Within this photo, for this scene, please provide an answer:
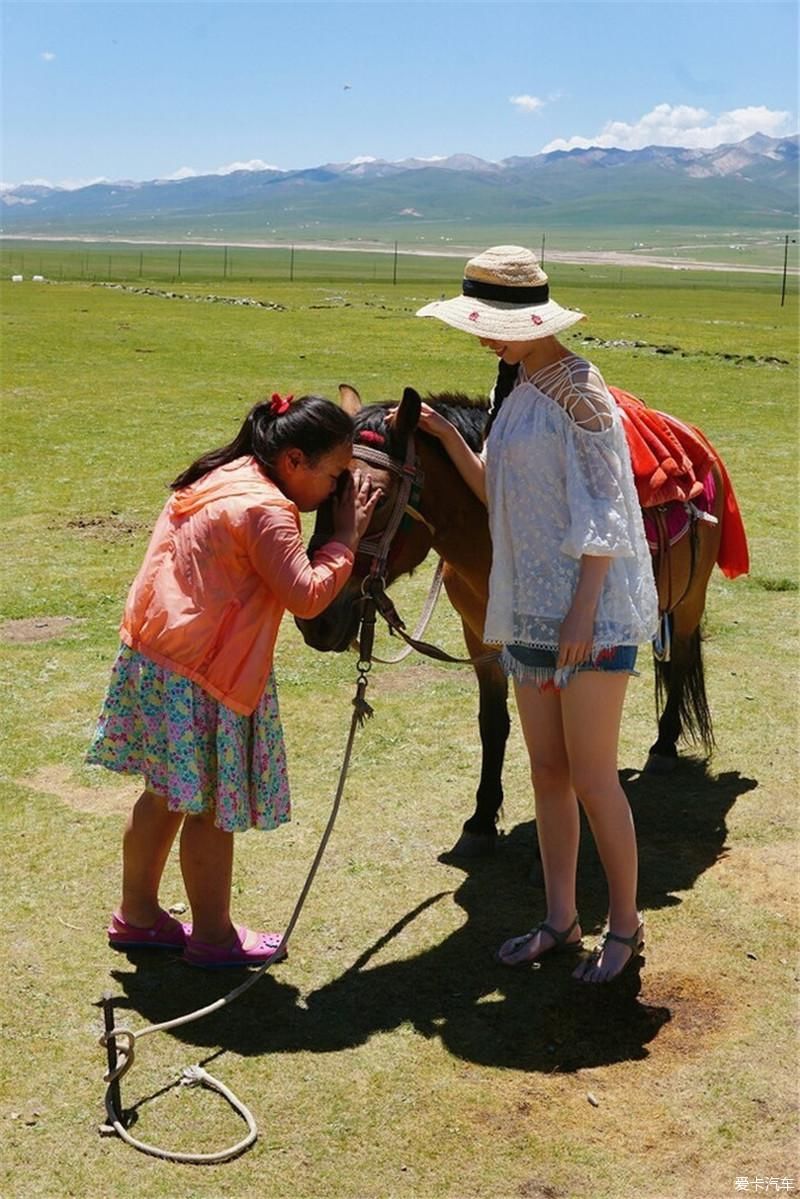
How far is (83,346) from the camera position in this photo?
24.5 meters

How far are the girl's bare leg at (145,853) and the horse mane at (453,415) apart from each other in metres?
1.39

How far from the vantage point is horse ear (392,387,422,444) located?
13.1 feet

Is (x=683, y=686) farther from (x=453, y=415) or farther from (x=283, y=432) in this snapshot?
(x=283, y=432)

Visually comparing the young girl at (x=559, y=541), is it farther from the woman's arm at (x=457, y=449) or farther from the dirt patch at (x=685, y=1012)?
the dirt patch at (x=685, y=1012)

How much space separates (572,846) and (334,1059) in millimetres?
1057

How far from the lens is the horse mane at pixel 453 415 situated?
13.6ft

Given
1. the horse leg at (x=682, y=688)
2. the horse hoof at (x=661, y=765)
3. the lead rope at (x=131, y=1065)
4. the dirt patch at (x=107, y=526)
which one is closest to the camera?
the lead rope at (x=131, y=1065)

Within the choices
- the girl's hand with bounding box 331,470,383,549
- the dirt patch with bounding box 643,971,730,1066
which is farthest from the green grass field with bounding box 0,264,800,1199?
the girl's hand with bounding box 331,470,383,549

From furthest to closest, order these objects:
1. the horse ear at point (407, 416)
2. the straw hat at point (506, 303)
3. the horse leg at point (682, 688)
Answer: the horse leg at point (682, 688), the horse ear at point (407, 416), the straw hat at point (506, 303)

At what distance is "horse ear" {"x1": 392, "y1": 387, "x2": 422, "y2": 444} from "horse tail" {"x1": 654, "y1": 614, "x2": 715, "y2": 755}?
2444mm

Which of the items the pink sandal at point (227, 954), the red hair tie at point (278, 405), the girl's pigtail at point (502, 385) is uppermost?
the girl's pigtail at point (502, 385)

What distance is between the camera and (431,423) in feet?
13.4

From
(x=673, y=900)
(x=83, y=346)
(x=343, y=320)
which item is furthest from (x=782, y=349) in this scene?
(x=673, y=900)

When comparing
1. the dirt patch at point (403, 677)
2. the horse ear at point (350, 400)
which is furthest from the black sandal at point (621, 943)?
the dirt patch at point (403, 677)
